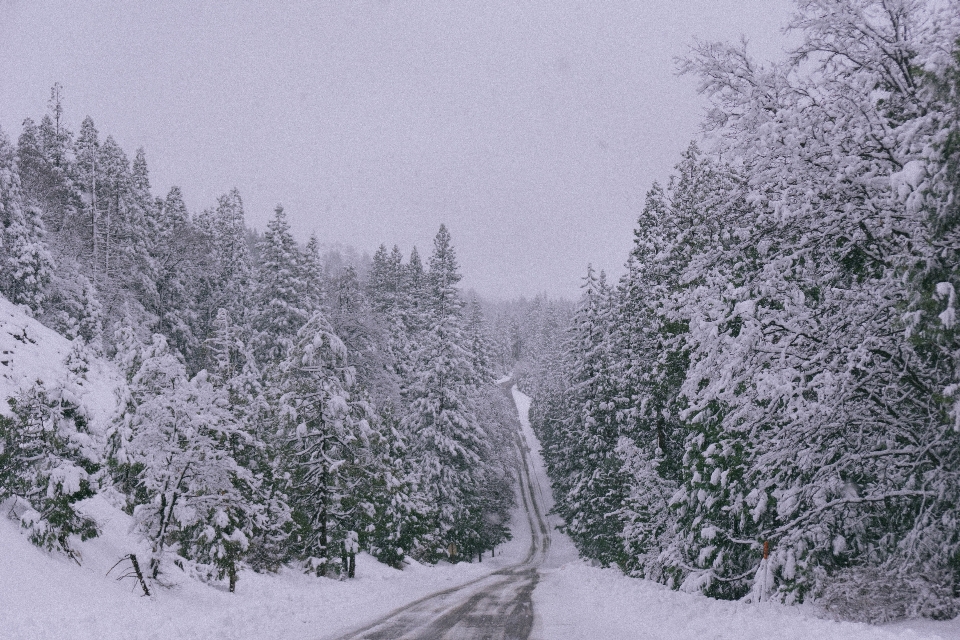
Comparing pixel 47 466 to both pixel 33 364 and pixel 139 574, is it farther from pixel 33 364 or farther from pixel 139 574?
pixel 33 364

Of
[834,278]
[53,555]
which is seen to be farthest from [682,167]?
[53,555]

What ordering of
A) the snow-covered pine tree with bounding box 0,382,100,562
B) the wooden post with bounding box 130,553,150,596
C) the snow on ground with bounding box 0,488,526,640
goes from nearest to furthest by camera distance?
the snow on ground with bounding box 0,488,526,640, the snow-covered pine tree with bounding box 0,382,100,562, the wooden post with bounding box 130,553,150,596

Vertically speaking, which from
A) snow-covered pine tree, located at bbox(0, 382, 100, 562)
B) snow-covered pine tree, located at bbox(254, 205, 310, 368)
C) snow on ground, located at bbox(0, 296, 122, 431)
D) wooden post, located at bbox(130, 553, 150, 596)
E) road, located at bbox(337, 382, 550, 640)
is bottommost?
road, located at bbox(337, 382, 550, 640)

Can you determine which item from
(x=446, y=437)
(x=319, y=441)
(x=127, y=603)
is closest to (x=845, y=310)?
(x=127, y=603)

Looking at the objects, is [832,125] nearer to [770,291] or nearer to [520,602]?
[770,291]

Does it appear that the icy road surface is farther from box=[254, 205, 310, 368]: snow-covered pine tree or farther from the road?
box=[254, 205, 310, 368]: snow-covered pine tree

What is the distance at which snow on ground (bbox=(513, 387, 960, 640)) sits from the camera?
7613 millimetres

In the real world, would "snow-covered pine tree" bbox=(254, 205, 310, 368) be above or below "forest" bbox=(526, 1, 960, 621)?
above

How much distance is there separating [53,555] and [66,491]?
4.38ft

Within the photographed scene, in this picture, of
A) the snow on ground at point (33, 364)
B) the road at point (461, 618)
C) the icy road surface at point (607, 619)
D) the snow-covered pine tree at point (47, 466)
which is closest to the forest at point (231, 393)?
the snow-covered pine tree at point (47, 466)

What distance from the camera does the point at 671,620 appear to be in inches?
452

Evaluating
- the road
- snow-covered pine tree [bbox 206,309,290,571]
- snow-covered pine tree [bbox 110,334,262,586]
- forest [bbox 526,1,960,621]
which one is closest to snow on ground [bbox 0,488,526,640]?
the road

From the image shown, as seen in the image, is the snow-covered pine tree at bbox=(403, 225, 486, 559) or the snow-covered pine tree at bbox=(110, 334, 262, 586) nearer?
the snow-covered pine tree at bbox=(110, 334, 262, 586)

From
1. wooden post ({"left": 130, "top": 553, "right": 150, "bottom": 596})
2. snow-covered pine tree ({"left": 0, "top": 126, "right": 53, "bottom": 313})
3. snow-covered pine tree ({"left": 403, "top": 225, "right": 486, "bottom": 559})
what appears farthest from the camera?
snow-covered pine tree ({"left": 403, "top": 225, "right": 486, "bottom": 559})
